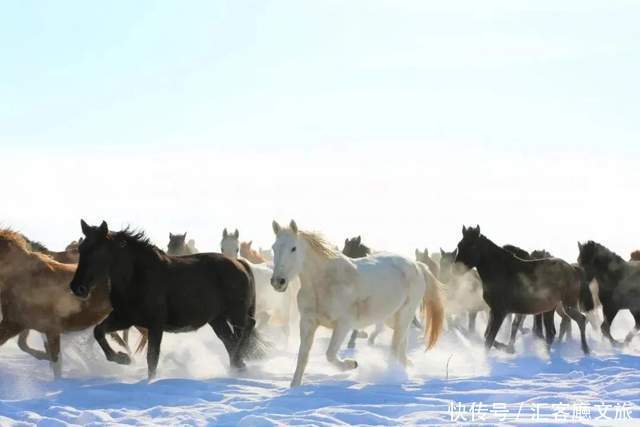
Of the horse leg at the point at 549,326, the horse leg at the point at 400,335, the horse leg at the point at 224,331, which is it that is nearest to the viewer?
the horse leg at the point at 224,331

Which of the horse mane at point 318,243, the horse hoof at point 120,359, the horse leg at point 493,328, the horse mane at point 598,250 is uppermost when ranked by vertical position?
the horse mane at point 598,250

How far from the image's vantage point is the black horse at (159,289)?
11266mm

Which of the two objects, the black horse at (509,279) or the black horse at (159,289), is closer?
the black horse at (159,289)

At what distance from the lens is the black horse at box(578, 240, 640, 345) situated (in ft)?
64.5

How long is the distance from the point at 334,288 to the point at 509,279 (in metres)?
5.91

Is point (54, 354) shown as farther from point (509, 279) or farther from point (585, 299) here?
point (585, 299)

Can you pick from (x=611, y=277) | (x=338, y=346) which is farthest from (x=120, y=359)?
(x=611, y=277)

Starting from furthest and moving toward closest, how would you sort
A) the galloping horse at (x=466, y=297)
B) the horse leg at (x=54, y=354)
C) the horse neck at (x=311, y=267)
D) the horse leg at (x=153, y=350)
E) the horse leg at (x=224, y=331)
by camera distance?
the galloping horse at (x=466, y=297), the horse leg at (x=224, y=331), the horse leg at (x=54, y=354), the horse neck at (x=311, y=267), the horse leg at (x=153, y=350)

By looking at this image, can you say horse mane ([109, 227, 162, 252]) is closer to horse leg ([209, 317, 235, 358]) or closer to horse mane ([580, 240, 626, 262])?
horse leg ([209, 317, 235, 358])

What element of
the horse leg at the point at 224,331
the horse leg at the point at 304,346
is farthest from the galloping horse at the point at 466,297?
the horse leg at the point at 304,346

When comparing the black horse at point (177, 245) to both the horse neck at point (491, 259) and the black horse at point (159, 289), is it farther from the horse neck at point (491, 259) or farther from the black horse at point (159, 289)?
the black horse at point (159, 289)

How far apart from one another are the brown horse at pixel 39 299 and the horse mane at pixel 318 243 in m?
2.67

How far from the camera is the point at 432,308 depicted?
46.5 ft

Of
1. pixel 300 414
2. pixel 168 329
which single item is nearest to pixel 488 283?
pixel 168 329
